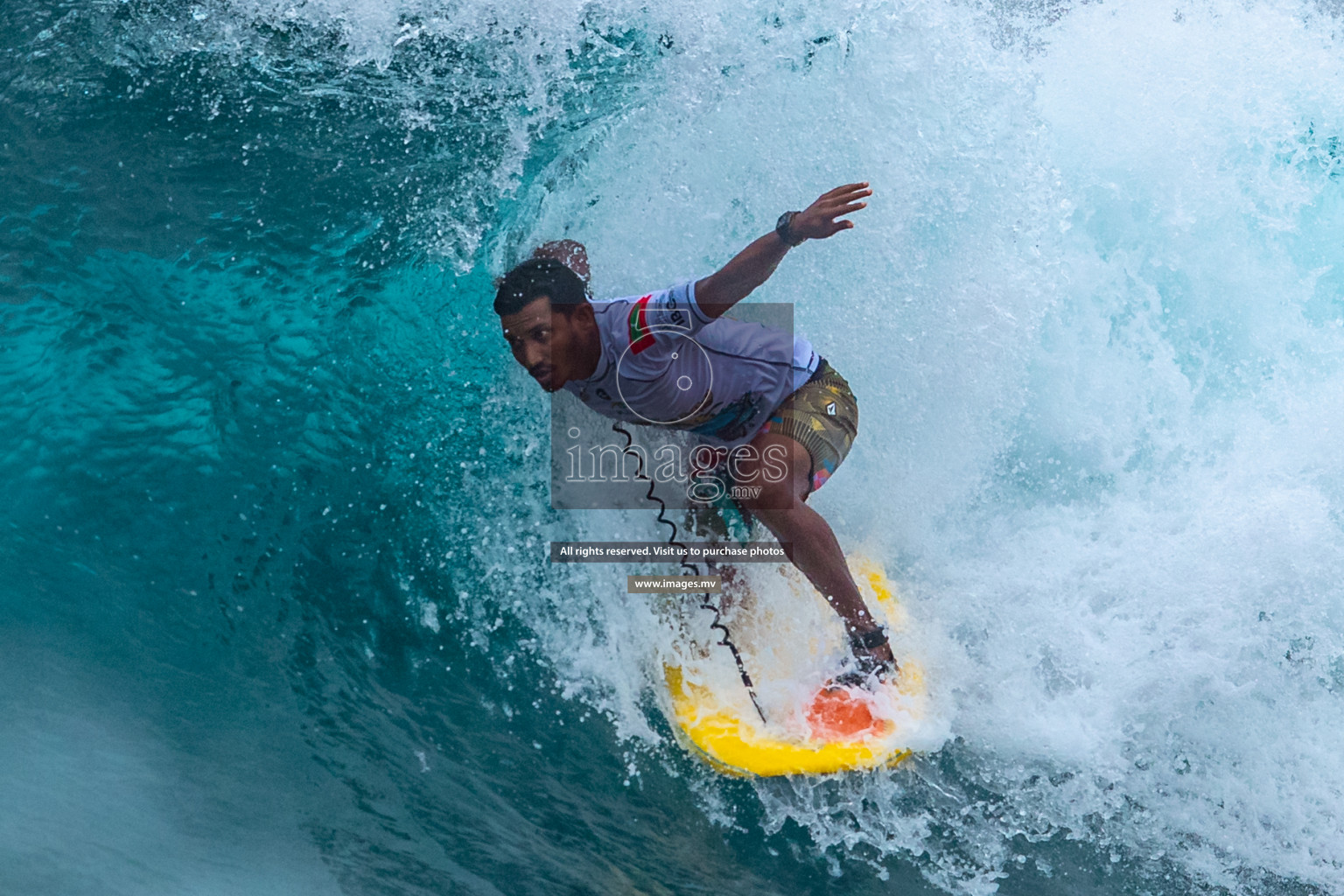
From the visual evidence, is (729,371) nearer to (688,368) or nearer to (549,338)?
(688,368)

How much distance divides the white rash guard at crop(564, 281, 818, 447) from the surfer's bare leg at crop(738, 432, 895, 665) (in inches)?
3.4

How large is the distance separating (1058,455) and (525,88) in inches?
87.8

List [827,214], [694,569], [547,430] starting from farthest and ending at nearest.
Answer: [547,430] → [694,569] → [827,214]

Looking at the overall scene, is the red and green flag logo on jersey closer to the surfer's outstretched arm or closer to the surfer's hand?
the surfer's outstretched arm

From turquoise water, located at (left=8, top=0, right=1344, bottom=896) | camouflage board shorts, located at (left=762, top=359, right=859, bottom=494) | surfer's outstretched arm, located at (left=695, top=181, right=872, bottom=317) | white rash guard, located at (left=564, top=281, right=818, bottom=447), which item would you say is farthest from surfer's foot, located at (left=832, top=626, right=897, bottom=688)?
surfer's outstretched arm, located at (left=695, top=181, right=872, bottom=317)

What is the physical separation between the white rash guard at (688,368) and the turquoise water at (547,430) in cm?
73

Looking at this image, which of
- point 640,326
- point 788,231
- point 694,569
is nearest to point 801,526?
point 694,569

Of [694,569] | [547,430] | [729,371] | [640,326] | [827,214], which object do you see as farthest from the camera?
[547,430]

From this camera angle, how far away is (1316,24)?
3633 mm

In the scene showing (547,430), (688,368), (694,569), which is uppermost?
(547,430)

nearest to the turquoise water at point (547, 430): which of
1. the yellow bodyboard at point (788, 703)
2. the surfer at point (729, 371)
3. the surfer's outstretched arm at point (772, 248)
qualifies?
the yellow bodyboard at point (788, 703)

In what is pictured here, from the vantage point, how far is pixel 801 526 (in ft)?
7.39

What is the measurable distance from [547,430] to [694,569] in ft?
2.06

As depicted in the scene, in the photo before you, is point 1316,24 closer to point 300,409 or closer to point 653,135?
point 653,135
